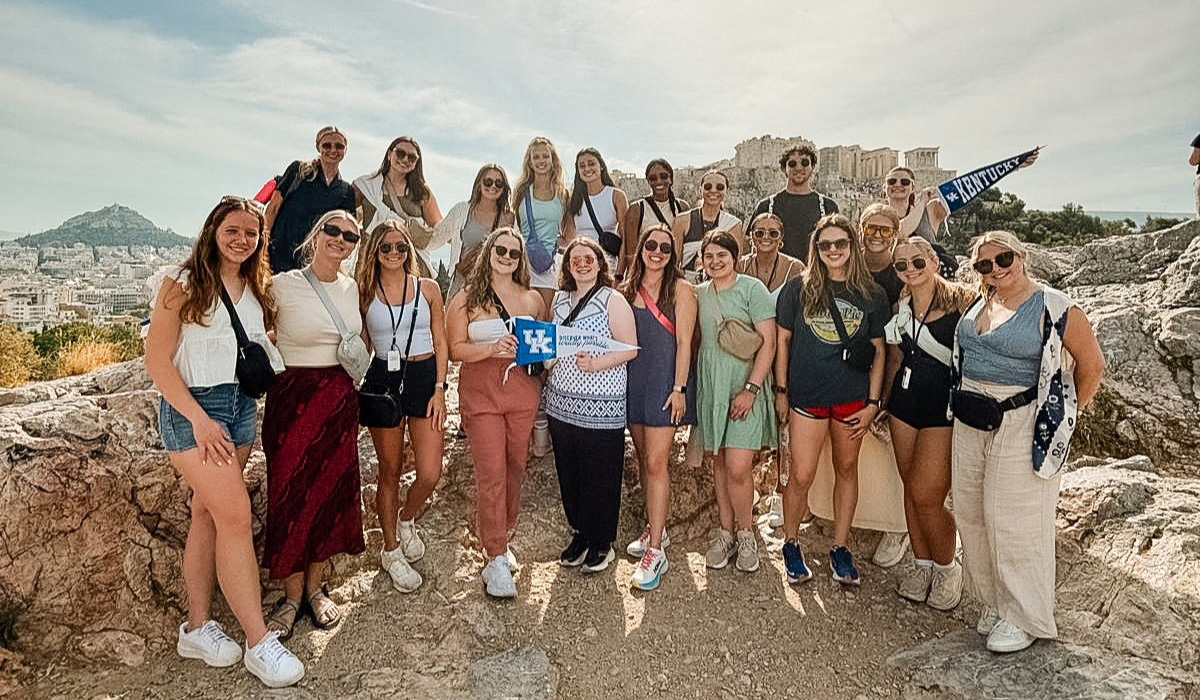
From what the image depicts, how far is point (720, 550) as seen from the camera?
4.49m

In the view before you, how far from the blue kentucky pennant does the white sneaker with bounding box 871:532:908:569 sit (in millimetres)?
2718

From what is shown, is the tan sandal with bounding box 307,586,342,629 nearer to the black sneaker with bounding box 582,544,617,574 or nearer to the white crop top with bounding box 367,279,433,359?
the white crop top with bounding box 367,279,433,359

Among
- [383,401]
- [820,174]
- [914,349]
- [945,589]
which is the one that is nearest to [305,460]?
[383,401]

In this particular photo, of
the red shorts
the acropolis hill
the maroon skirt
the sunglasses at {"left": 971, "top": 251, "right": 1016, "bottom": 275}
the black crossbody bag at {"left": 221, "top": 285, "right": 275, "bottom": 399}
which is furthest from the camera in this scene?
the acropolis hill

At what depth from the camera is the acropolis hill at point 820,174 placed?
40062 millimetres

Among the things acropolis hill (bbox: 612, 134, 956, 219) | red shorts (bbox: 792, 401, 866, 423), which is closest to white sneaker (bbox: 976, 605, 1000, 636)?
red shorts (bbox: 792, 401, 866, 423)

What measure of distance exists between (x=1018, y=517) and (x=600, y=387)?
93.7 inches

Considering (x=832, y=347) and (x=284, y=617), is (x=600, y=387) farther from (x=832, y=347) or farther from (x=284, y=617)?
(x=284, y=617)

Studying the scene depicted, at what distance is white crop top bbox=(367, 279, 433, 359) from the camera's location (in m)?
3.80

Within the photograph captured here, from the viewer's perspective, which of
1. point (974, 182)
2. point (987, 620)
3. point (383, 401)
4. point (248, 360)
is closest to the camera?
point (248, 360)

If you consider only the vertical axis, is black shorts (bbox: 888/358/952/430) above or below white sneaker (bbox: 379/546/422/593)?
above

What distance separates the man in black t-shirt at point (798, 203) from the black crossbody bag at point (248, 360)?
398 cm

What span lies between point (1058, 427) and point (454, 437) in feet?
14.1

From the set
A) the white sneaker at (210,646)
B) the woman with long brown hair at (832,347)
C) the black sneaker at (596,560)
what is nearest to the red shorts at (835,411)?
the woman with long brown hair at (832,347)
